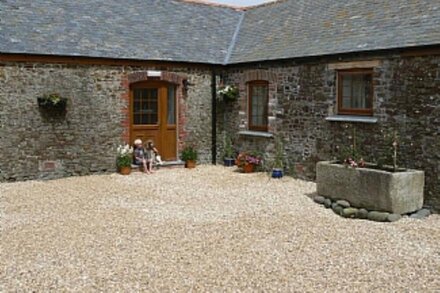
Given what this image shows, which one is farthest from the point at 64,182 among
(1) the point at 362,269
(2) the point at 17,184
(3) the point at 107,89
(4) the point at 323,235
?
(1) the point at 362,269

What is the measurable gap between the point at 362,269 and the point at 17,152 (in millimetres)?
8693

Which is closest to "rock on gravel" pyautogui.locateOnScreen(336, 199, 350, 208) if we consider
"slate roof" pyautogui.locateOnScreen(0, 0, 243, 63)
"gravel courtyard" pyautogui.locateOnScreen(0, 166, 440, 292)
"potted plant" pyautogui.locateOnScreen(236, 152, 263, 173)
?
"gravel courtyard" pyautogui.locateOnScreen(0, 166, 440, 292)

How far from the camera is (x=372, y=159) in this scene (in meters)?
9.52

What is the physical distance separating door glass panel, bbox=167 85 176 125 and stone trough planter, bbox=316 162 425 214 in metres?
5.92

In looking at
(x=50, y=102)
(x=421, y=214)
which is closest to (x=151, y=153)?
(x=50, y=102)

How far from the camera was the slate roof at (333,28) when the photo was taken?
915 cm

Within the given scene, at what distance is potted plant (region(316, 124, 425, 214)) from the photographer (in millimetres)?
7688

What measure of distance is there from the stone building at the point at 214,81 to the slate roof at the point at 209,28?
42 millimetres

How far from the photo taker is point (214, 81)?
45.5 feet

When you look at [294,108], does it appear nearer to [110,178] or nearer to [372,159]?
[372,159]

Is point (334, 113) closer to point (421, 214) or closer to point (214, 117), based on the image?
point (421, 214)

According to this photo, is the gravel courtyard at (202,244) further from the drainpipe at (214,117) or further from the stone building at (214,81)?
the drainpipe at (214,117)

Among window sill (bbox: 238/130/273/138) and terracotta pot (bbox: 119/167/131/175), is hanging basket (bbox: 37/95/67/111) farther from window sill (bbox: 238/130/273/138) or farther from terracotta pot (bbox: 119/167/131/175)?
window sill (bbox: 238/130/273/138)

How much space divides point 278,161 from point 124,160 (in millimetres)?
3941
